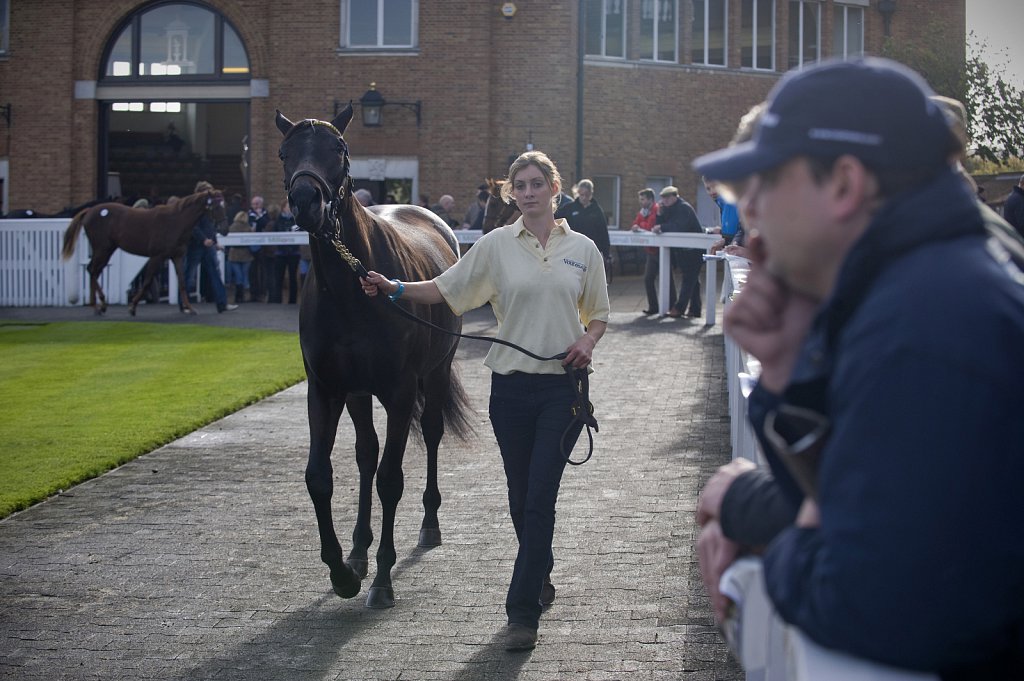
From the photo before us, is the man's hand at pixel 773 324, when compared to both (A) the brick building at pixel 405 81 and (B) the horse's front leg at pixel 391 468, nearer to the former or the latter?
(B) the horse's front leg at pixel 391 468

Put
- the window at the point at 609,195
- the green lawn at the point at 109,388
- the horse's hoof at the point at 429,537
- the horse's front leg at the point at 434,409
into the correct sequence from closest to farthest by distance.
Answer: the horse's hoof at the point at 429,537
the horse's front leg at the point at 434,409
the green lawn at the point at 109,388
the window at the point at 609,195

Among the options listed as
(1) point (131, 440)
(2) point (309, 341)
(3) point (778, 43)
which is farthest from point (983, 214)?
(3) point (778, 43)

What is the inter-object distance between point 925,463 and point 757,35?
3241cm

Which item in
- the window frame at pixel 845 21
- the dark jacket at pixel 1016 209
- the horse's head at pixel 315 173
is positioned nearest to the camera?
the horse's head at pixel 315 173

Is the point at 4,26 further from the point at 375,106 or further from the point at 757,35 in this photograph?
the point at 757,35

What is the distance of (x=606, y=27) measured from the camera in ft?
101

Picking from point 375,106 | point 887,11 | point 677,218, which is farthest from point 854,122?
point 887,11

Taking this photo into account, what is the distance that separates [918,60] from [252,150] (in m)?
16.4

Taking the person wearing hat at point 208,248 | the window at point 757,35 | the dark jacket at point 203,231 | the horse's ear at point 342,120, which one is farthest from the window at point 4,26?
the horse's ear at point 342,120

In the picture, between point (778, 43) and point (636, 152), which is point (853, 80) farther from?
point (778, 43)

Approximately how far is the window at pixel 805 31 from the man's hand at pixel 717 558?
1276 inches

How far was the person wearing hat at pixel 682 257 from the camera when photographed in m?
18.9

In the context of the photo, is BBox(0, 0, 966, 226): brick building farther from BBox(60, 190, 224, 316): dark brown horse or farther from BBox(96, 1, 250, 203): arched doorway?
BBox(60, 190, 224, 316): dark brown horse

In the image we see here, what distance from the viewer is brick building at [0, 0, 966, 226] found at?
28.8 meters
